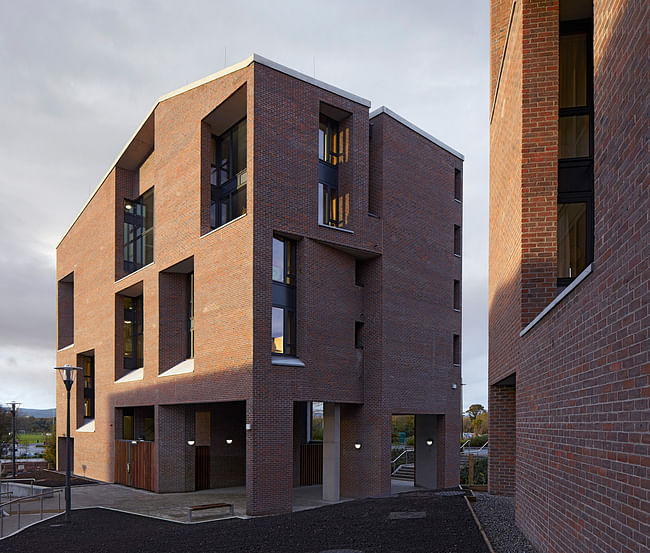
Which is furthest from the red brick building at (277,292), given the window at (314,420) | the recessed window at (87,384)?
the recessed window at (87,384)

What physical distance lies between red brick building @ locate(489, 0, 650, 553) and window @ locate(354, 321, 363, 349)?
9.47m

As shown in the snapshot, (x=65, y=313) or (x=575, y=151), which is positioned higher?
(x=575, y=151)

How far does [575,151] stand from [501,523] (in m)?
7.91

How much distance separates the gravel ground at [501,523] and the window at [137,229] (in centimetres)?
2198

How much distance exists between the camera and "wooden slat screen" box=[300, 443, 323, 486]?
97.7ft

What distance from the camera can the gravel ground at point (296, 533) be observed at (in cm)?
1198

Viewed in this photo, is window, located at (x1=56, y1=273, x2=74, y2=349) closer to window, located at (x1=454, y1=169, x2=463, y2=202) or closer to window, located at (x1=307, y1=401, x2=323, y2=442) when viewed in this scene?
window, located at (x1=307, y1=401, x2=323, y2=442)

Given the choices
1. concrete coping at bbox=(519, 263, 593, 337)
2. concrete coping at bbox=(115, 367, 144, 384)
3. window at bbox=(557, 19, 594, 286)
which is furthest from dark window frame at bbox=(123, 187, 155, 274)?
concrete coping at bbox=(519, 263, 593, 337)

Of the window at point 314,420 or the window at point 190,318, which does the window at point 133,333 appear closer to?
the window at point 190,318

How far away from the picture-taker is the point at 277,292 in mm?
22547

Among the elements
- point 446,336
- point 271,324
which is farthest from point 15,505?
point 446,336

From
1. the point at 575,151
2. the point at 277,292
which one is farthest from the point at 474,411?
the point at 575,151

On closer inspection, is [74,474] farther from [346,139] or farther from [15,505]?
[346,139]

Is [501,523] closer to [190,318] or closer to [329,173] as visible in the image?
[329,173]
